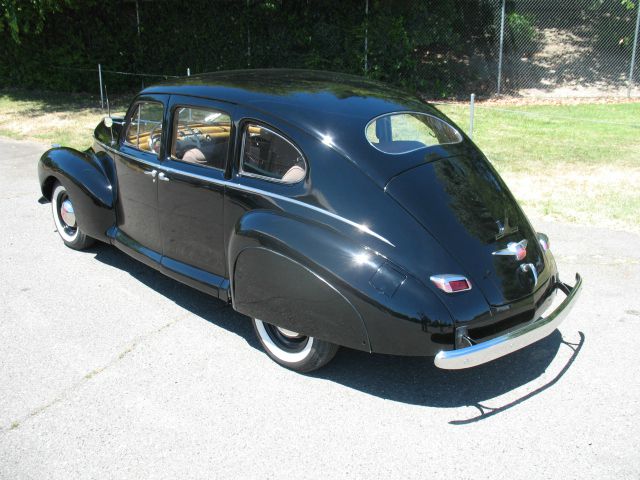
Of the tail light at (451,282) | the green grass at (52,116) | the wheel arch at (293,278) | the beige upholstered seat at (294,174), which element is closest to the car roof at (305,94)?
the beige upholstered seat at (294,174)

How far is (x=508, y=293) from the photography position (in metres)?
3.61

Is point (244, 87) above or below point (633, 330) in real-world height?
above

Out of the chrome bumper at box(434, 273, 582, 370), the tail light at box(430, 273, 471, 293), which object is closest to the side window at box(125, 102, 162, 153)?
the tail light at box(430, 273, 471, 293)

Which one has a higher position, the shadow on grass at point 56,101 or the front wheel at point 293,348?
the shadow on grass at point 56,101

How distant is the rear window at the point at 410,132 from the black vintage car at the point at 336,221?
0.05 ft

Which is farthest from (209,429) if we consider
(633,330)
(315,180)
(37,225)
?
(37,225)

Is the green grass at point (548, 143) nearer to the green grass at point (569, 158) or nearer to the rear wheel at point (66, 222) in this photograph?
the green grass at point (569, 158)

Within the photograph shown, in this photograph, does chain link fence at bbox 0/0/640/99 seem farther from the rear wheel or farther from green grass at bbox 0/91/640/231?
the rear wheel

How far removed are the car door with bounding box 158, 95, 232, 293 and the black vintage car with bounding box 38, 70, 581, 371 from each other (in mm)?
12

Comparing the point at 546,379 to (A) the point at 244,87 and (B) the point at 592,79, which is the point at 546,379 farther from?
(B) the point at 592,79

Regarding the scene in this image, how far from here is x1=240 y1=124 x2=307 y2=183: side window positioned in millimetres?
3963

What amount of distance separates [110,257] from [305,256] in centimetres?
310

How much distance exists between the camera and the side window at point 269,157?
3.96 metres

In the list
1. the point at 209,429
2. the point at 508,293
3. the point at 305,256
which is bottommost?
the point at 209,429
